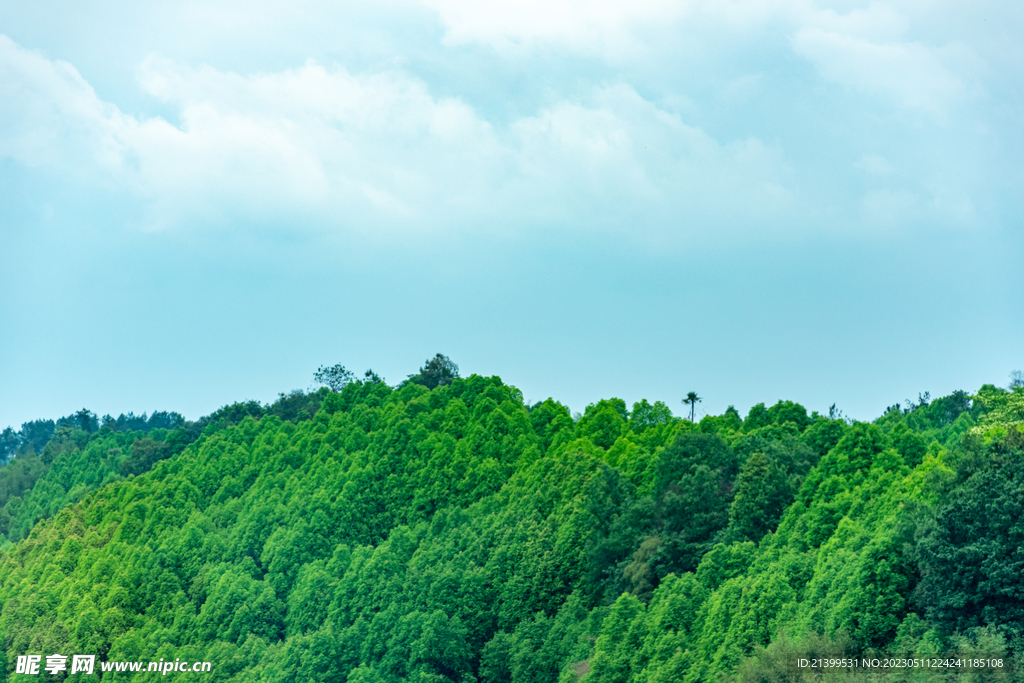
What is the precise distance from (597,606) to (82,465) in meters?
64.7

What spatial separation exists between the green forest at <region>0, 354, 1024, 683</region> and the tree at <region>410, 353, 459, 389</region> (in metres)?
0.20

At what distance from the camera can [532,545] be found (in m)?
57.8

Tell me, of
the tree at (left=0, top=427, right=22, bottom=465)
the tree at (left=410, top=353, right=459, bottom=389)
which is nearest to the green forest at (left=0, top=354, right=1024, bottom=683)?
the tree at (left=410, top=353, right=459, bottom=389)

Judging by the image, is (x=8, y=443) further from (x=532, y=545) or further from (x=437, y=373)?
(x=532, y=545)

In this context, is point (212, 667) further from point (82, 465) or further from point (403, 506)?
point (82, 465)

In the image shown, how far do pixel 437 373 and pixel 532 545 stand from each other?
3474 centimetres

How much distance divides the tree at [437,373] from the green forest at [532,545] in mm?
200

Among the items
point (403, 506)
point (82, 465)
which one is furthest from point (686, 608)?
point (82, 465)

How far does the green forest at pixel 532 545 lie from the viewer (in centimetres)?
3678

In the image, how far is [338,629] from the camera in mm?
59125

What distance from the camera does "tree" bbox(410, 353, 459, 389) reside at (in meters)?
90.8

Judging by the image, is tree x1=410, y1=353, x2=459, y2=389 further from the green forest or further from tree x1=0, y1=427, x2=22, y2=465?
tree x1=0, y1=427, x2=22, y2=465

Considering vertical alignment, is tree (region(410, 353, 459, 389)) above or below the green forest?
above

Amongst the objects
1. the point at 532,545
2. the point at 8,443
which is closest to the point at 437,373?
the point at 532,545
